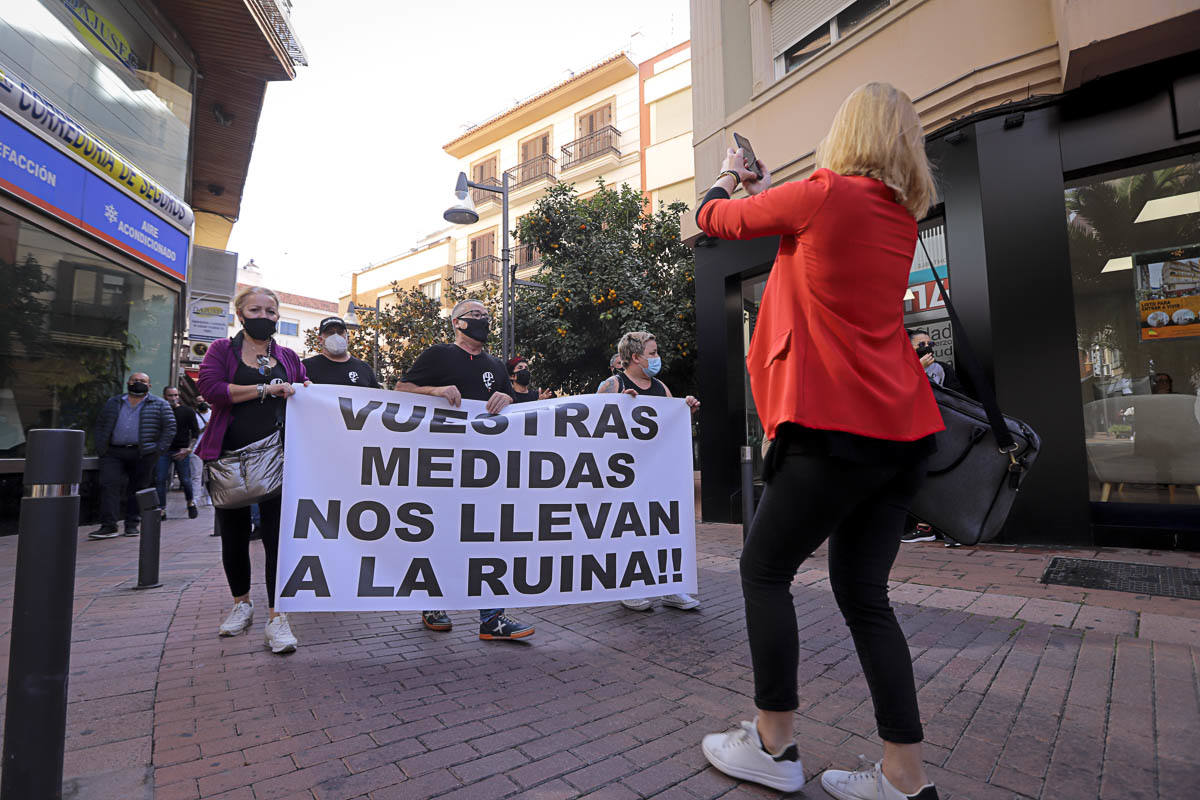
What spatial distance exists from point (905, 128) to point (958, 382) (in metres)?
5.41

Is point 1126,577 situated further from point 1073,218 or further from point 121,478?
point 121,478

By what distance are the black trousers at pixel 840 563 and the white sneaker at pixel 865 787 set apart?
142mm

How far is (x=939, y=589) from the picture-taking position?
4559mm

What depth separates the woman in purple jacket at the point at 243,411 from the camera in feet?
11.7

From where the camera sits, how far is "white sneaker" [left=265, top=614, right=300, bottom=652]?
3283 millimetres

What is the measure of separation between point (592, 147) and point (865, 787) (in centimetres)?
2897

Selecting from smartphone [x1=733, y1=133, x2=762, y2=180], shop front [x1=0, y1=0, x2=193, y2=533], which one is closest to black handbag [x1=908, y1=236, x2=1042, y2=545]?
smartphone [x1=733, y1=133, x2=762, y2=180]

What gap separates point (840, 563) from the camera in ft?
6.05

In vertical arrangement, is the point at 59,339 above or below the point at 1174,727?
above

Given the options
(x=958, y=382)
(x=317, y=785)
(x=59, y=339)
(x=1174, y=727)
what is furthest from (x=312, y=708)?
(x=59, y=339)

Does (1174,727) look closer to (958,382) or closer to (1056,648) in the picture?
(1056,648)

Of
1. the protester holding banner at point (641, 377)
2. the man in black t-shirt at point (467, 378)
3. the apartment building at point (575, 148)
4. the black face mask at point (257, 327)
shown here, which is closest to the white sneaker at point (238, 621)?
the man in black t-shirt at point (467, 378)

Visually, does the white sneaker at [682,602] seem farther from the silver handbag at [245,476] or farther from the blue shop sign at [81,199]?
the blue shop sign at [81,199]

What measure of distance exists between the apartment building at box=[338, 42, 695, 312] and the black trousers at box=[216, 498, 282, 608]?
56.2 ft
